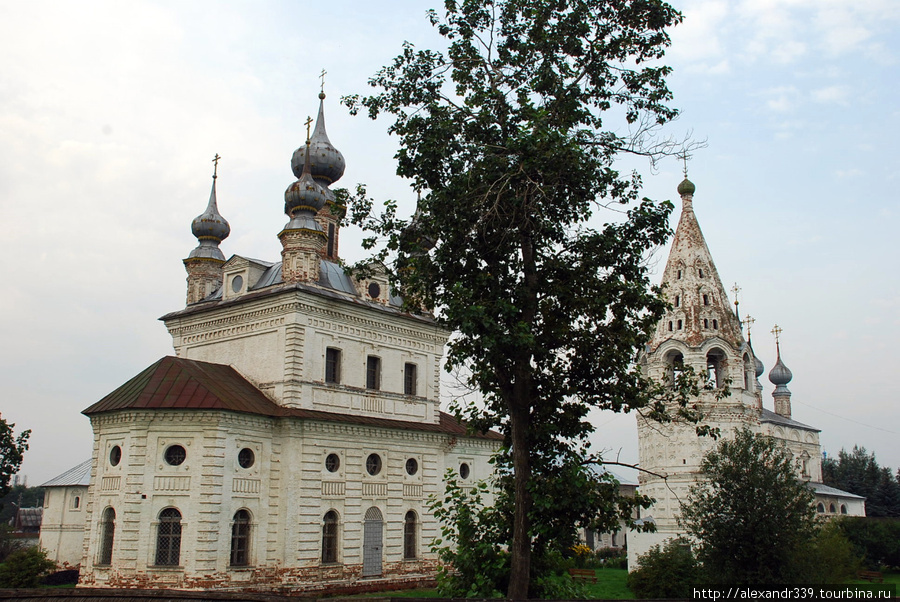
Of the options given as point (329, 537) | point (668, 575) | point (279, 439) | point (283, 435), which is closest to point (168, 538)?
point (279, 439)

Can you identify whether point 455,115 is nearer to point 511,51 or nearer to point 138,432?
point 511,51

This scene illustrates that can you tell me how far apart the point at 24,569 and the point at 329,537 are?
887 cm

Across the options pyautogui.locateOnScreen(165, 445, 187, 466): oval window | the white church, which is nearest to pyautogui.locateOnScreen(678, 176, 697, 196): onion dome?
the white church

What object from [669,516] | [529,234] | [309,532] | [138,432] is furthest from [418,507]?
[529,234]

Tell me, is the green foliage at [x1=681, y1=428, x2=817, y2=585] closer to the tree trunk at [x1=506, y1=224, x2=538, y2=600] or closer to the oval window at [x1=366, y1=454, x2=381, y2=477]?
the tree trunk at [x1=506, y1=224, x2=538, y2=600]

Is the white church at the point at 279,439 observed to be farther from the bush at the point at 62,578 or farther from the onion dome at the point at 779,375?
the onion dome at the point at 779,375

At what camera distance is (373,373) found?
26.5 metres

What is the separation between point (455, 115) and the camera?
13.4 m

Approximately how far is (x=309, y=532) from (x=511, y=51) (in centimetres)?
1487

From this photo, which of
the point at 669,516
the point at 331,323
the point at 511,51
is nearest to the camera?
the point at 511,51

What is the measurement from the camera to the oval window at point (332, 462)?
23.8 meters

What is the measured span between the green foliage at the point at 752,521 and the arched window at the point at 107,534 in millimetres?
15528

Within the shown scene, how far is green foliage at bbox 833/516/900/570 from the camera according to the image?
138ft

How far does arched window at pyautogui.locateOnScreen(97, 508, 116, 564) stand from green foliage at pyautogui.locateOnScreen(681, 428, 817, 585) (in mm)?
15528
